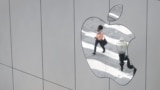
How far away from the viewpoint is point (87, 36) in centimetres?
149

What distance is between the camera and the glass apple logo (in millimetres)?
1346

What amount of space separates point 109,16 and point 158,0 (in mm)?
262

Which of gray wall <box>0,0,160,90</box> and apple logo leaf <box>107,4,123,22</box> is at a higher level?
apple logo leaf <box>107,4,123,22</box>

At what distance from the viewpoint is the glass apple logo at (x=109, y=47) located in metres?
1.35

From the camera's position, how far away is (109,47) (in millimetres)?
1411

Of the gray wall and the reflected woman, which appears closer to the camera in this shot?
the gray wall

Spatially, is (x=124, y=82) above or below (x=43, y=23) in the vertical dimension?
below

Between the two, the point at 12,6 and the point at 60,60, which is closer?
the point at 60,60

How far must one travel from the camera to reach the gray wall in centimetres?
128

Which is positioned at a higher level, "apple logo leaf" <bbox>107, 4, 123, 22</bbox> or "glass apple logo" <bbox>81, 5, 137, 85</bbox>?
"apple logo leaf" <bbox>107, 4, 123, 22</bbox>

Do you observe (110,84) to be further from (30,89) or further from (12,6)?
(12,6)

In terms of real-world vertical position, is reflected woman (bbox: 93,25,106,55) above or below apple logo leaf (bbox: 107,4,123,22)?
below

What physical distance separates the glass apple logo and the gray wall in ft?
0.09

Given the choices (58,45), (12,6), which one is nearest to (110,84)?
(58,45)
